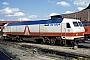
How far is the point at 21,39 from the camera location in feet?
94.2

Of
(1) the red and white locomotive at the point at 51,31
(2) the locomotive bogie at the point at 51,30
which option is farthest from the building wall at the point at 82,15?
(2) the locomotive bogie at the point at 51,30

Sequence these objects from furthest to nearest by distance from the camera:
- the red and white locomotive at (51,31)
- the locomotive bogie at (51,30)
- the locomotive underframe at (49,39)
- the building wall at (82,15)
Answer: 1. the building wall at (82,15)
2. the locomotive bogie at (51,30)
3. the red and white locomotive at (51,31)
4. the locomotive underframe at (49,39)

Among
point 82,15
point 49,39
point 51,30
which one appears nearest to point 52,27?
point 51,30

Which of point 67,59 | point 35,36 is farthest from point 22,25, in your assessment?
point 67,59

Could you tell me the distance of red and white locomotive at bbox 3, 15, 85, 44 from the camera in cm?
2086

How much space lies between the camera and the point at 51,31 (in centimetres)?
2305

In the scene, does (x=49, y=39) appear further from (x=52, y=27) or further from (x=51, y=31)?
(x=52, y=27)

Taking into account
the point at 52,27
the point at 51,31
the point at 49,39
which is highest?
the point at 52,27

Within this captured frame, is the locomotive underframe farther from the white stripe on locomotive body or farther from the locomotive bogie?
the white stripe on locomotive body

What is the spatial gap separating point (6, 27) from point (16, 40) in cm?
351

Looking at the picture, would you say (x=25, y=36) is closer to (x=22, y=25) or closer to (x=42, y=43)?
(x=22, y=25)

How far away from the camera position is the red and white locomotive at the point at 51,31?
68.4 feet

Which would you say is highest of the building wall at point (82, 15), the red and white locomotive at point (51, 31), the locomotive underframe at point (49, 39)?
the building wall at point (82, 15)

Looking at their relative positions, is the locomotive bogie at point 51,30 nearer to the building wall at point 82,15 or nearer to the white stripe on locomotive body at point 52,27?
the white stripe on locomotive body at point 52,27
